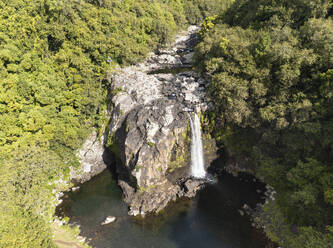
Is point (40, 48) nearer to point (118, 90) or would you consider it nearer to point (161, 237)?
point (118, 90)

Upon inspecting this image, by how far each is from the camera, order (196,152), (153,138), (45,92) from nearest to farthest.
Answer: (153,138)
(45,92)
(196,152)

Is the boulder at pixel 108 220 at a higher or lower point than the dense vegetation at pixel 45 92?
lower

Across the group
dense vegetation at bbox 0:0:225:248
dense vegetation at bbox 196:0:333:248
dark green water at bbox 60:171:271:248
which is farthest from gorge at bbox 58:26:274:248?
dense vegetation at bbox 0:0:225:248

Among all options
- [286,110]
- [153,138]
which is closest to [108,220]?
[153,138]

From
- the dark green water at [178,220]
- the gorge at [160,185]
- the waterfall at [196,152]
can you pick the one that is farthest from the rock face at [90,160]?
the waterfall at [196,152]

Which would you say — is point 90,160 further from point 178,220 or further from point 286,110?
point 286,110

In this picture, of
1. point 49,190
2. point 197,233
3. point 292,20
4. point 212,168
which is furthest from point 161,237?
point 292,20

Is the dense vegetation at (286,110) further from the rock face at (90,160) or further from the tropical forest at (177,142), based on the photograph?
the rock face at (90,160)
